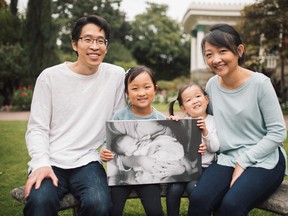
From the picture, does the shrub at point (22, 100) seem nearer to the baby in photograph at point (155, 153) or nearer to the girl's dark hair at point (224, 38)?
the baby in photograph at point (155, 153)

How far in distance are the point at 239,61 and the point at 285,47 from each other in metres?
11.1

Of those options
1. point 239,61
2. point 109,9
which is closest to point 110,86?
point 239,61

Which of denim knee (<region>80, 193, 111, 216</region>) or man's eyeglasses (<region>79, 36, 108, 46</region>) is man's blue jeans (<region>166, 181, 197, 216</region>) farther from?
man's eyeglasses (<region>79, 36, 108, 46</region>)

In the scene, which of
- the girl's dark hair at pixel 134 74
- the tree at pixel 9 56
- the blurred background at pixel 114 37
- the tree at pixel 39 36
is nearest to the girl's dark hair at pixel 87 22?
the girl's dark hair at pixel 134 74

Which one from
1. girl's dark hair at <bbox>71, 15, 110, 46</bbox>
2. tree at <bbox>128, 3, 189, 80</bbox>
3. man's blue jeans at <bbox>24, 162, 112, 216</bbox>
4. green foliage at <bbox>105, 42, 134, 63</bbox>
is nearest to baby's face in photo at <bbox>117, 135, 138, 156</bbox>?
man's blue jeans at <bbox>24, 162, 112, 216</bbox>

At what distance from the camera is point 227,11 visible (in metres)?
22.3

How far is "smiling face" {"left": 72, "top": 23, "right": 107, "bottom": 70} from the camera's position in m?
2.65

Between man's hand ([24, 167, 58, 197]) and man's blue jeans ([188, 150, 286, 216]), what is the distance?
853 millimetres

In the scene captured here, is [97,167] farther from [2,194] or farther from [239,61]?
[2,194]

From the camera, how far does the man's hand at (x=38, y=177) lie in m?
2.27

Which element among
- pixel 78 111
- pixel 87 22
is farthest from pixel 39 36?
pixel 78 111

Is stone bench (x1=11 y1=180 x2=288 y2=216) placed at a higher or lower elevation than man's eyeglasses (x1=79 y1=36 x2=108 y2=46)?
lower

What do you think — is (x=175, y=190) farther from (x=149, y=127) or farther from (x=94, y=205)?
(x=94, y=205)

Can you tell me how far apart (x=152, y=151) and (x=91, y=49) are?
2.66 ft
